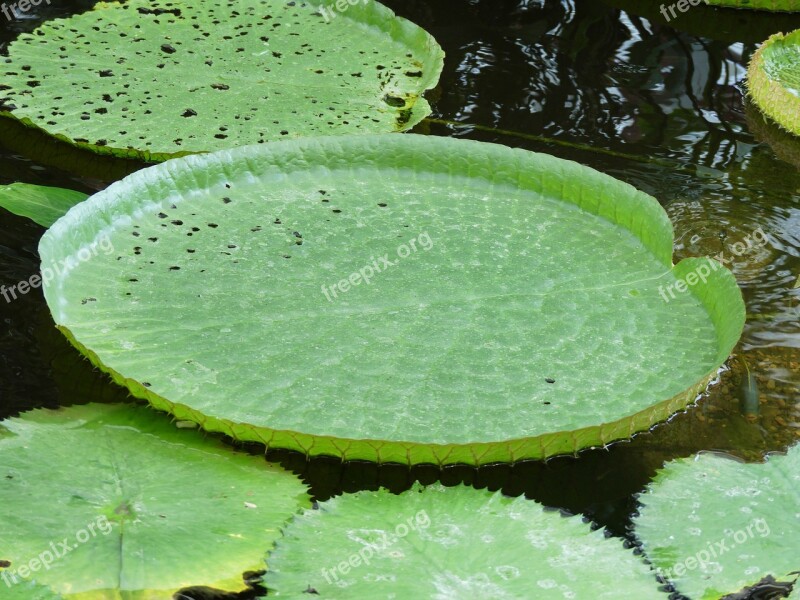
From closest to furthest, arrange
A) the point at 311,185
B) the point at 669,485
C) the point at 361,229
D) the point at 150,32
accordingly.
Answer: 1. the point at 669,485
2. the point at 361,229
3. the point at 311,185
4. the point at 150,32

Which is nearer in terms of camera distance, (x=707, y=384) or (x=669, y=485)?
(x=669, y=485)

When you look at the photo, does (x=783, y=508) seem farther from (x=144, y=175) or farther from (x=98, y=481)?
(x=144, y=175)

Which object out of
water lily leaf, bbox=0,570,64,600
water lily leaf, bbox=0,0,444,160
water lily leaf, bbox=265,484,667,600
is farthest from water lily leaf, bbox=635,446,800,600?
water lily leaf, bbox=0,0,444,160

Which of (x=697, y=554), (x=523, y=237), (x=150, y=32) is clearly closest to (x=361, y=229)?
(x=523, y=237)

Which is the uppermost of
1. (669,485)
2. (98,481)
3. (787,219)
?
(787,219)

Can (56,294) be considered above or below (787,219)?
below

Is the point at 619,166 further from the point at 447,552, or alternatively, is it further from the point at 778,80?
the point at 447,552

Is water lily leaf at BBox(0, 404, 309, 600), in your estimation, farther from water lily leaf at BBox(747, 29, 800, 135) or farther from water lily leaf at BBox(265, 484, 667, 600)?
water lily leaf at BBox(747, 29, 800, 135)

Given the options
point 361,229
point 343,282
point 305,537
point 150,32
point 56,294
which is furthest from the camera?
point 150,32
